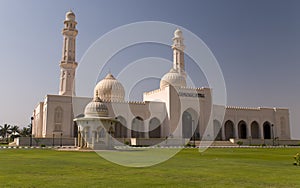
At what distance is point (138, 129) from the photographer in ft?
136

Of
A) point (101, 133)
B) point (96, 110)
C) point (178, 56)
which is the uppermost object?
point (178, 56)

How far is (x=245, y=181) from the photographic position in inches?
295

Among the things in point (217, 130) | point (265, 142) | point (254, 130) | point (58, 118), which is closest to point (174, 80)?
point (217, 130)

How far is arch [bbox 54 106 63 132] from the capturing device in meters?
36.2

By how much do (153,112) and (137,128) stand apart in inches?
119

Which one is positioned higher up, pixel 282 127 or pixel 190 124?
pixel 190 124

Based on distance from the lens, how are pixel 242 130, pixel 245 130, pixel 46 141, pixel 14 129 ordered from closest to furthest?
1. pixel 46 141
2. pixel 245 130
3. pixel 242 130
4. pixel 14 129

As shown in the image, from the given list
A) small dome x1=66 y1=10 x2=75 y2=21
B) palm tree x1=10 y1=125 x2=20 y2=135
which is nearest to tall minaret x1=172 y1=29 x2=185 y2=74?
small dome x1=66 y1=10 x2=75 y2=21

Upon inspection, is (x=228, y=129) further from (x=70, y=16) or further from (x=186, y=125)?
(x=70, y=16)

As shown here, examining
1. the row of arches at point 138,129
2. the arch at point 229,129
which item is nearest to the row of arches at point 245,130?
the arch at point 229,129

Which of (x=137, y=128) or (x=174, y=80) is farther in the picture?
(x=174, y=80)

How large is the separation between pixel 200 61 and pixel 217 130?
118 feet

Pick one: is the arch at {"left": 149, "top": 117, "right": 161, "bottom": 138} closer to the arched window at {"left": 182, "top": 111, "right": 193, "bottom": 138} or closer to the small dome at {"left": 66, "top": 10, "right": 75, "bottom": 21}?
the arched window at {"left": 182, "top": 111, "right": 193, "bottom": 138}

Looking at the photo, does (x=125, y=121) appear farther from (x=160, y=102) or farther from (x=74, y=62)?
(x=74, y=62)
